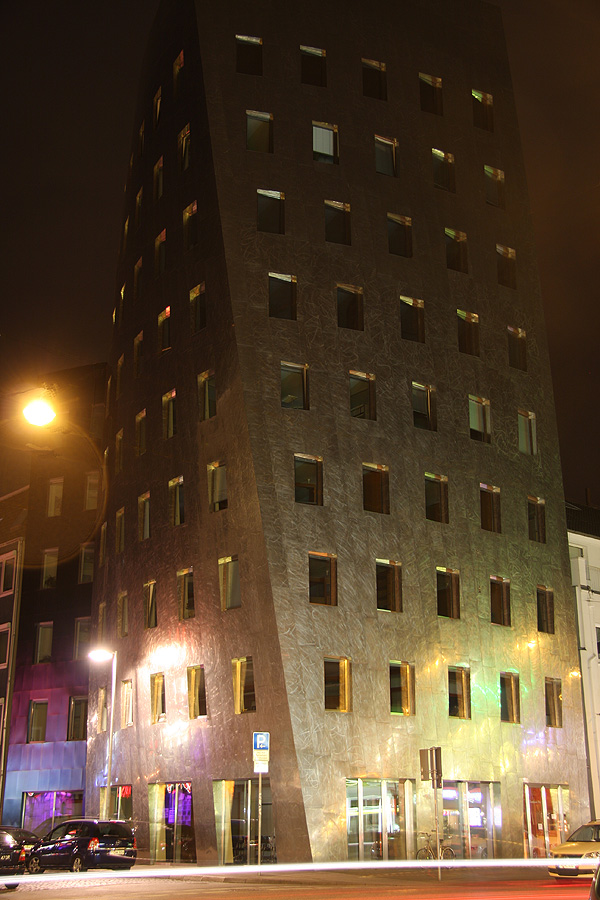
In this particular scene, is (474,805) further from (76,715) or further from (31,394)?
(31,394)

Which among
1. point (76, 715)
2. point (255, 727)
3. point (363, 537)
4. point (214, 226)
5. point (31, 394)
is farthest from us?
point (76, 715)

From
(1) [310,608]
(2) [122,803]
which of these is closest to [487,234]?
(1) [310,608]

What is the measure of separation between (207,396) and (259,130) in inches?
421

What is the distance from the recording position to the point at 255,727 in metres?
34.2

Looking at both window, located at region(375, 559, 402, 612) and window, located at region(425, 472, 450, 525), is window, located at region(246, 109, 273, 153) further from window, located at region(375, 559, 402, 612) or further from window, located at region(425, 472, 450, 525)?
window, located at region(375, 559, 402, 612)

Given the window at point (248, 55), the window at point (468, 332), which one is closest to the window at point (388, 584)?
the window at point (468, 332)

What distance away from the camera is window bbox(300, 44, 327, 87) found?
41.6 meters

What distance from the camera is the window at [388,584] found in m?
36.8

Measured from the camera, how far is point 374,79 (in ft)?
141

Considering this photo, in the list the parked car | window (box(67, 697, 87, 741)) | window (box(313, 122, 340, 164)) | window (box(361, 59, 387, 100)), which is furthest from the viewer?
window (box(67, 697, 87, 741))

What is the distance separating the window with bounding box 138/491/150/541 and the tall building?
11 cm

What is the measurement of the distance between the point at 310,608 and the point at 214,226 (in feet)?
48.6

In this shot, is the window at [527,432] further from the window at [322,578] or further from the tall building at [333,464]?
the window at [322,578]

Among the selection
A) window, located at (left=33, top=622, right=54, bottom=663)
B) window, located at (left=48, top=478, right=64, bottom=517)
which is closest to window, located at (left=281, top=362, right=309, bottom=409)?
window, located at (left=48, top=478, right=64, bottom=517)
